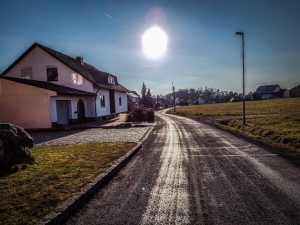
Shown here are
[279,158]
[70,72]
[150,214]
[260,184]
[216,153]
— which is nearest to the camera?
[150,214]

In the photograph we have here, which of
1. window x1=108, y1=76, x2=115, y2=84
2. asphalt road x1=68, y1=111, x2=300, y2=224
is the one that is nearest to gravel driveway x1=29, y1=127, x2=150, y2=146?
asphalt road x1=68, y1=111, x2=300, y2=224

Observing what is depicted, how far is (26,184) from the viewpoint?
16.7 ft

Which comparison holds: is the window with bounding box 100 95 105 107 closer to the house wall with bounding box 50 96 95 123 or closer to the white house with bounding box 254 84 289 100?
the house wall with bounding box 50 96 95 123

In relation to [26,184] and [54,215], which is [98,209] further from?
[26,184]

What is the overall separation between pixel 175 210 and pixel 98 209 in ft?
4.65

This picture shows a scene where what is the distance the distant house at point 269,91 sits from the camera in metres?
125

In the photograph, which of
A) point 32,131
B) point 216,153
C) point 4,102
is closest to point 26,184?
point 216,153

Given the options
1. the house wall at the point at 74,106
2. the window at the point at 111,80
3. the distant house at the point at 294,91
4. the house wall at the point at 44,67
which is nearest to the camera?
the house wall at the point at 74,106

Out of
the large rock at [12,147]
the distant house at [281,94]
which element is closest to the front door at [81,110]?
the large rock at [12,147]

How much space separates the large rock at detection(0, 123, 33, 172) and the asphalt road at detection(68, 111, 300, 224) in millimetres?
3179

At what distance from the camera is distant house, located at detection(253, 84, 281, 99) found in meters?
125

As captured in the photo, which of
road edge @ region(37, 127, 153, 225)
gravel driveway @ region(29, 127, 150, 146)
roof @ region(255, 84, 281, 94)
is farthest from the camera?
roof @ region(255, 84, 281, 94)

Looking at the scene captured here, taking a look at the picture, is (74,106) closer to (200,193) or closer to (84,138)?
(84,138)

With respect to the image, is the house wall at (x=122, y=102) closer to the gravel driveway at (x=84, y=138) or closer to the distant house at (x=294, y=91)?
the gravel driveway at (x=84, y=138)
